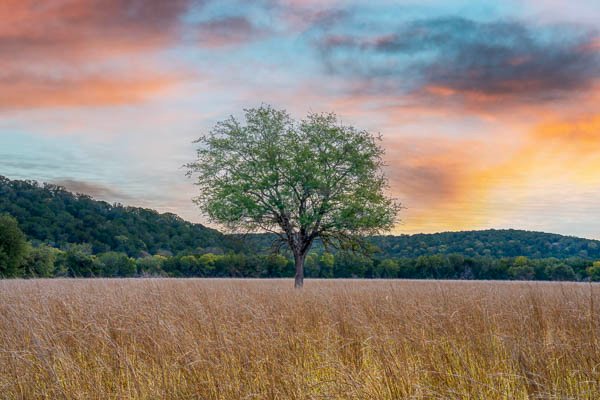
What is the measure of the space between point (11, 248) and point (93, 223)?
16798 mm

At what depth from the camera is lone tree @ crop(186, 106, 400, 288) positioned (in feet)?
74.4

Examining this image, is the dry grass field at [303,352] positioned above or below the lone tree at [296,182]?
below

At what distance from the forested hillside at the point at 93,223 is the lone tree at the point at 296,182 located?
1169 inches

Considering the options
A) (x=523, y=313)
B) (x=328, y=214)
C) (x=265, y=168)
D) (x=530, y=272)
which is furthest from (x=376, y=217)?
(x=530, y=272)

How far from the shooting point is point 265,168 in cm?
2319

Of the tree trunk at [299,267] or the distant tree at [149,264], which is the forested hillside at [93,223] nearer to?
the distant tree at [149,264]

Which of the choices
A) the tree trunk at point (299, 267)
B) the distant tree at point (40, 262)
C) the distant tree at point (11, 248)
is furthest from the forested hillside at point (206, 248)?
the tree trunk at point (299, 267)

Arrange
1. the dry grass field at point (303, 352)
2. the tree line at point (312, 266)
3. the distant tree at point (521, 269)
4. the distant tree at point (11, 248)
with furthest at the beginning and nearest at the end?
1. the distant tree at point (521, 269)
2. the tree line at point (312, 266)
3. the distant tree at point (11, 248)
4. the dry grass field at point (303, 352)

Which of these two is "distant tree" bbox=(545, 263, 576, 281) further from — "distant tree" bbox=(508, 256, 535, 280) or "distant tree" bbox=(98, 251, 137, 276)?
"distant tree" bbox=(98, 251, 137, 276)

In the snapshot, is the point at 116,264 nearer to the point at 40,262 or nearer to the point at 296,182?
the point at 40,262

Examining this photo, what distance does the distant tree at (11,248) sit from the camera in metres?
37.9

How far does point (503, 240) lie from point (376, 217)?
147ft

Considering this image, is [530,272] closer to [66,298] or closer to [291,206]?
[291,206]

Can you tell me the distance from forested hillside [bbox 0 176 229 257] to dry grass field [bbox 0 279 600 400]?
45291 millimetres
